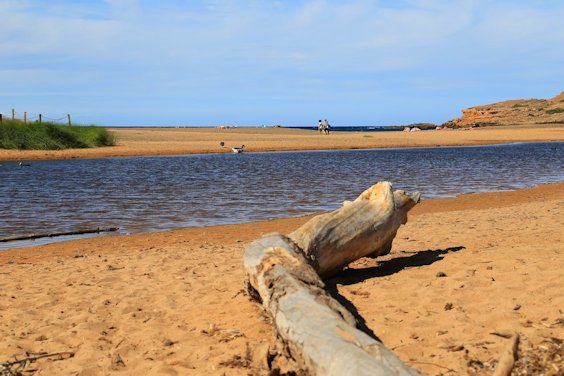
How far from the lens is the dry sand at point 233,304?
4809mm

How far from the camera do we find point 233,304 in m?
6.32

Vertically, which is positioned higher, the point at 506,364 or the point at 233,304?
the point at 506,364

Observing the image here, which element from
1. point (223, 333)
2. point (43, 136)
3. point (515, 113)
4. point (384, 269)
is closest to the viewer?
point (223, 333)

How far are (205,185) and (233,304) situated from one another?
15069 mm

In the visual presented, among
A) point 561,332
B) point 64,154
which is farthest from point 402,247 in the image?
point 64,154

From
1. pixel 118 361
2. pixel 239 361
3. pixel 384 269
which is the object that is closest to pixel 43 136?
pixel 384 269

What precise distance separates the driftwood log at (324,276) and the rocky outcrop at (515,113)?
91.3m

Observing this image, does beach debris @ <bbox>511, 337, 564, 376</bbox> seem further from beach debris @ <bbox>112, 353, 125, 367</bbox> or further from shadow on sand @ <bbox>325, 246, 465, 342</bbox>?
beach debris @ <bbox>112, 353, 125, 367</bbox>

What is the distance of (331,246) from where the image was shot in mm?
6844

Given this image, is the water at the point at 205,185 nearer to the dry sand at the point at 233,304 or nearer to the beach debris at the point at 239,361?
the dry sand at the point at 233,304

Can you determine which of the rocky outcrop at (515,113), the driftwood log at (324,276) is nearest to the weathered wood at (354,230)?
the driftwood log at (324,276)

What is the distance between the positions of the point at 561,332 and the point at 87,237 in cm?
917

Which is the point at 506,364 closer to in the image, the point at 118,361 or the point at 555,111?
the point at 118,361

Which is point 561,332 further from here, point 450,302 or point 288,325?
point 288,325
